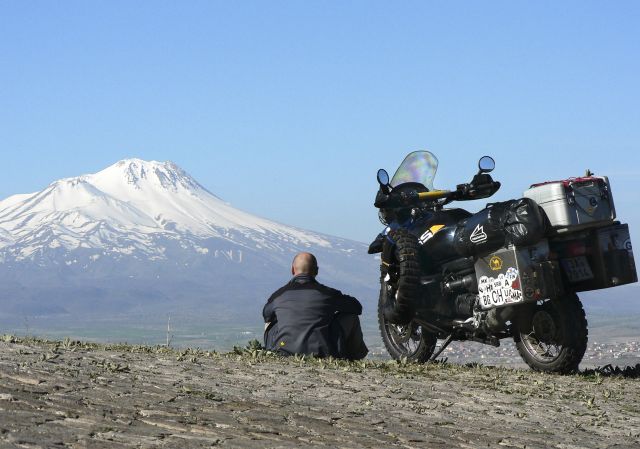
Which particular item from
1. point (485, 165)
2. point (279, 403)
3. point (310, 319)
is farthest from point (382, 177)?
point (279, 403)

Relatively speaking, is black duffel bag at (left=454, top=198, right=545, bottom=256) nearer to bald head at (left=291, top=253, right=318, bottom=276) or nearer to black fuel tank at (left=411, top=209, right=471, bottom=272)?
black fuel tank at (left=411, top=209, right=471, bottom=272)

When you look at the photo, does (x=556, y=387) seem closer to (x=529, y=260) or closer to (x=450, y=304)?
(x=529, y=260)

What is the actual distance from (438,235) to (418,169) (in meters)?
1.67

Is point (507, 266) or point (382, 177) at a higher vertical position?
point (382, 177)

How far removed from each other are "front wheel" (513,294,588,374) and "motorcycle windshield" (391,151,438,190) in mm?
2967

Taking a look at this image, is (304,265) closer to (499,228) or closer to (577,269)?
(499,228)

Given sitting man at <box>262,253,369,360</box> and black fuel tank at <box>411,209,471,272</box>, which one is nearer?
sitting man at <box>262,253,369,360</box>

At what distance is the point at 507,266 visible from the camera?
13016 millimetres

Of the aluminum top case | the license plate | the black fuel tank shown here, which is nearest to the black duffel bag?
the aluminum top case

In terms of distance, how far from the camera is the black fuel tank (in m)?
14.3

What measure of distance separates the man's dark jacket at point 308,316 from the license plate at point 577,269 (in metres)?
2.47

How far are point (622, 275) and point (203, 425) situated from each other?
22.4 feet

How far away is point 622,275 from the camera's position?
519 inches

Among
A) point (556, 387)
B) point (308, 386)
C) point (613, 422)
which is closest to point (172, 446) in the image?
point (308, 386)
